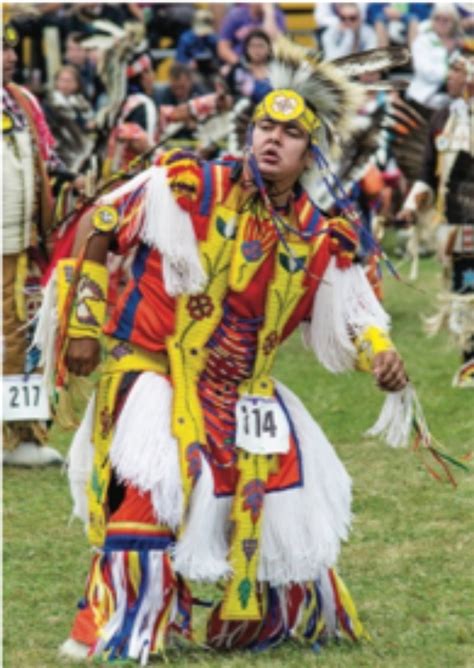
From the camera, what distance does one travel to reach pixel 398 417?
5.32 metres

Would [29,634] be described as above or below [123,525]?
below

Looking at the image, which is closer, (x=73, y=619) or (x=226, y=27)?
(x=73, y=619)

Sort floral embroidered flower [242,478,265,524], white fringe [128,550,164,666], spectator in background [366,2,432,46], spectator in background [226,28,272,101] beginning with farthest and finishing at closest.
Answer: spectator in background [366,2,432,46] → spectator in background [226,28,272,101] → floral embroidered flower [242,478,265,524] → white fringe [128,550,164,666]

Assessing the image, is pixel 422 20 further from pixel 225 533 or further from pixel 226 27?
pixel 225 533

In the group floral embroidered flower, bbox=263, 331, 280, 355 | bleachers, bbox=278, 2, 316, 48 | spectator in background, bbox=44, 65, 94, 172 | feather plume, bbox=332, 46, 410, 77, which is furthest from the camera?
bleachers, bbox=278, 2, 316, 48

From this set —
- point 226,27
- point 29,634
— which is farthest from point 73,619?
point 226,27

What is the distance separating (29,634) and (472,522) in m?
2.04

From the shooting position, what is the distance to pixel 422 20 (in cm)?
1700

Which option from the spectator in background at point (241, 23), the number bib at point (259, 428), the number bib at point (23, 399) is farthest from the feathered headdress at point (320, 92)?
the spectator in background at point (241, 23)

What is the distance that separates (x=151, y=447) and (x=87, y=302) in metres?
0.45

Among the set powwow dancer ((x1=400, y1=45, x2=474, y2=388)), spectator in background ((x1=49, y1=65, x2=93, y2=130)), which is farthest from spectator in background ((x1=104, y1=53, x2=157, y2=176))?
spectator in background ((x1=49, y1=65, x2=93, y2=130))

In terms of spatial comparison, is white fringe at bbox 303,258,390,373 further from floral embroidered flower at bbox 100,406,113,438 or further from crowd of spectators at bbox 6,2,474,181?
crowd of spectators at bbox 6,2,474,181

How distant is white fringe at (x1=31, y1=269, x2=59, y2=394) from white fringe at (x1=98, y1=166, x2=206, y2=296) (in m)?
0.39

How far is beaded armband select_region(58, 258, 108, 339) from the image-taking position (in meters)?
5.26
